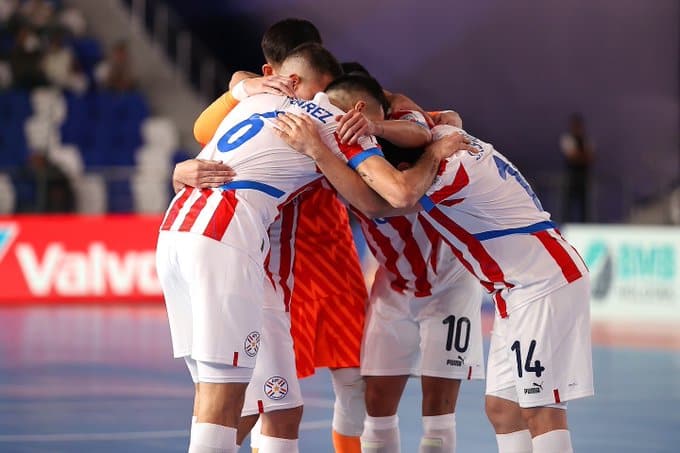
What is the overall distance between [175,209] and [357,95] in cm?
92

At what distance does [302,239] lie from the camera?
6.23 meters

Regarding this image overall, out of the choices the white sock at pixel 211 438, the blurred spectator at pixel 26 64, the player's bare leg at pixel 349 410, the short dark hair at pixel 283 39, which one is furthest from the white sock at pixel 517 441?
the blurred spectator at pixel 26 64

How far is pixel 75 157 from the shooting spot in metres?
18.6

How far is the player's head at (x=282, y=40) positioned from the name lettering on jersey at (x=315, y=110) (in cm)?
63

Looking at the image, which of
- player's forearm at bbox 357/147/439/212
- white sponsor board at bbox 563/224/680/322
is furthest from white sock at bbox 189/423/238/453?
white sponsor board at bbox 563/224/680/322

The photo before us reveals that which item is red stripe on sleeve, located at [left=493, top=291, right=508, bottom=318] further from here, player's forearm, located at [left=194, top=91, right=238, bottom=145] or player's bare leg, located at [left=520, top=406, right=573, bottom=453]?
player's forearm, located at [left=194, top=91, right=238, bottom=145]

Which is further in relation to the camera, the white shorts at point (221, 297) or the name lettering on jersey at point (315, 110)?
the name lettering on jersey at point (315, 110)

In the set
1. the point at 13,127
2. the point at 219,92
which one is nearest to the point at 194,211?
the point at 13,127

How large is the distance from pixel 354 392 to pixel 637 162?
46.8ft

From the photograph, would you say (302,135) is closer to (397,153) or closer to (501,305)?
(397,153)

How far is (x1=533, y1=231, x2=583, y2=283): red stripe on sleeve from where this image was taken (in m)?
5.37

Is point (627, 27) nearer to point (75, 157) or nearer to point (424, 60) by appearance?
point (424, 60)

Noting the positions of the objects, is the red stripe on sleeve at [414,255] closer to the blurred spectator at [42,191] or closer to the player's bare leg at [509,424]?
the player's bare leg at [509,424]

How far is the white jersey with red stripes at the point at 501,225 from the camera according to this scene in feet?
17.3
